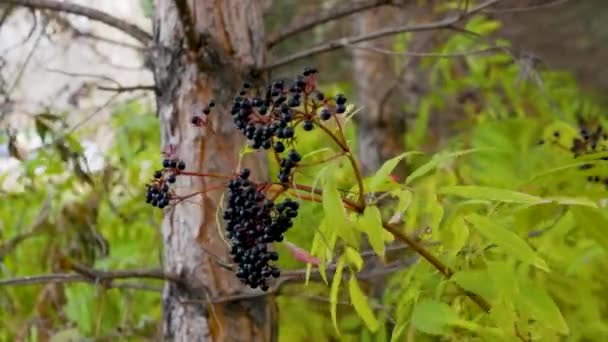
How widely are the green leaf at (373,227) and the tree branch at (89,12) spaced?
3.17 ft

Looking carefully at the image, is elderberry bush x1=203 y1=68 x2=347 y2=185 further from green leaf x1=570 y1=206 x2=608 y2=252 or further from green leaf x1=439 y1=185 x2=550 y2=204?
green leaf x1=570 y1=206 x2=608 y2=252

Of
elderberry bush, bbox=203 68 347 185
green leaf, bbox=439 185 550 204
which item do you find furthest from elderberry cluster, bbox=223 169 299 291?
green leaf, bbox=439 185 550 204

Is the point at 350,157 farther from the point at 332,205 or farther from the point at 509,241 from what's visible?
the point at 509,241

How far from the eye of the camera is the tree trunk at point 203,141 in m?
2.12

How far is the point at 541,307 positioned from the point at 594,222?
252mm

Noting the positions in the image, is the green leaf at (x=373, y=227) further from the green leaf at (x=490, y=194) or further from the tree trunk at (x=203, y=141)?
the tree trunk at (x=203, y=141)

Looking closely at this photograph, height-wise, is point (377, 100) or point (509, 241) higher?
point (377, 100)

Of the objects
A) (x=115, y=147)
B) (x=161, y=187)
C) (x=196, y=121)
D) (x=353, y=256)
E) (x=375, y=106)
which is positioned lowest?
(x=353, y=256)

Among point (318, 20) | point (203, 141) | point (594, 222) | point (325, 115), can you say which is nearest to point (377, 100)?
point (318, 20)

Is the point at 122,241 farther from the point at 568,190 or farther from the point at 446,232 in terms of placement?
the point at 446,232

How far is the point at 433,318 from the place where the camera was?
5.17 feet

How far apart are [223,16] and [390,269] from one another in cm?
72

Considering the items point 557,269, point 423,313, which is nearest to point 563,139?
point 557,269

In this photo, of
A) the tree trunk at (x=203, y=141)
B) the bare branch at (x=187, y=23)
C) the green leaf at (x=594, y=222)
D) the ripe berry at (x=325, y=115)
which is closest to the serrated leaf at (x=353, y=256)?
the ripe berry at (x=325, y=115)
